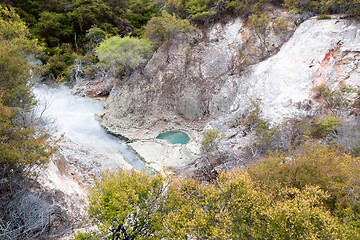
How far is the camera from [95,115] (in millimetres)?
25109

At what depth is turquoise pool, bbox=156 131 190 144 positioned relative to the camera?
21359 millimetres

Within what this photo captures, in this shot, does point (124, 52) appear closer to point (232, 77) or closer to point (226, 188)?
point (232, 77)

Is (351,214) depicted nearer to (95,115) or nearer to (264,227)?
(264,227)

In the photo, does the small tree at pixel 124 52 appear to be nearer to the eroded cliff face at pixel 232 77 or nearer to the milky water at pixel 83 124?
the eroded cliff face at pixel 232 77

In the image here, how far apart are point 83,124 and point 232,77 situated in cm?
1848

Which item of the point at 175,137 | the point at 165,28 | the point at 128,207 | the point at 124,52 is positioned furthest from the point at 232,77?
the point at 128,207

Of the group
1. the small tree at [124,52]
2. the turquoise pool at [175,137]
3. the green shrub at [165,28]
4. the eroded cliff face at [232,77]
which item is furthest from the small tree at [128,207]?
the green shrub at [165,28]

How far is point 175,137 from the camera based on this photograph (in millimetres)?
22078

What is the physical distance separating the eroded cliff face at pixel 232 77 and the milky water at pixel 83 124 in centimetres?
165

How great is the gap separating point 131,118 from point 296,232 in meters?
20.7

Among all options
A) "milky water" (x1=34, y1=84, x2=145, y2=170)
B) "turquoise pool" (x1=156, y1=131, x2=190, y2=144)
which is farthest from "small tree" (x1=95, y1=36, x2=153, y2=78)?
"turquoise pool" (x1=156, y1=131, x2=190, y2=144)

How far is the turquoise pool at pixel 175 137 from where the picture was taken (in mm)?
21359

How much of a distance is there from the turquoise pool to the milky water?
404 cm

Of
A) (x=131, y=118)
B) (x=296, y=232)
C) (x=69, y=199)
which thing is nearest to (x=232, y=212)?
(x=296, y=232)
